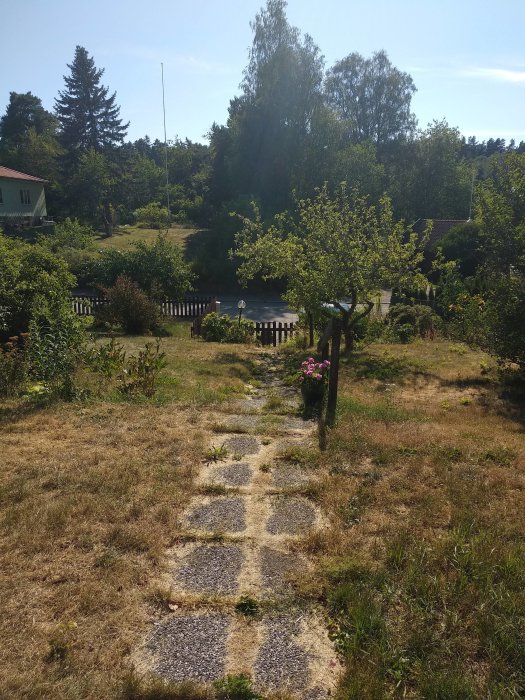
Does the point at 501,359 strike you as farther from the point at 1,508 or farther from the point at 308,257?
the point at 1,508

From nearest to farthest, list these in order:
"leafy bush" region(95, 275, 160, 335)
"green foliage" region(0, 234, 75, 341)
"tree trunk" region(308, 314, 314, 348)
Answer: "green foliage" region(0, 234, 75, 341) < "tree trunk" region(308, 314, 314, 348) < "leafy bush" region(95, 275, 160, 335)

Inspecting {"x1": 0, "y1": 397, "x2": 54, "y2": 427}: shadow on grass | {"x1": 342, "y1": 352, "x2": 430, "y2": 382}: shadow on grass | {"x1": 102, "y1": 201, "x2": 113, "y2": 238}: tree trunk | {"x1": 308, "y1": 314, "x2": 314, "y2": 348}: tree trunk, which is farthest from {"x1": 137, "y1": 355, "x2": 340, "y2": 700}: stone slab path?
{"x1": 102, "y1": 201, "x2": 113, "y2": 238}: tree trunk

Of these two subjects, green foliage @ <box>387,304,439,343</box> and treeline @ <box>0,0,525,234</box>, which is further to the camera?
treeline @ <box>0,0,525,234</box>

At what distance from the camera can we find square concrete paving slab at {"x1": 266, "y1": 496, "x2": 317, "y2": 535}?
4445 millimetres

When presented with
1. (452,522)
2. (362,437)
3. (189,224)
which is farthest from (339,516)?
(189,224)

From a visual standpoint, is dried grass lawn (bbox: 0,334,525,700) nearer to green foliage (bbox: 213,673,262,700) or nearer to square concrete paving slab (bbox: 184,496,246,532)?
square concrete paving slab (bbox: 184,496,246,532)

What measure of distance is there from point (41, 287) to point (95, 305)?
8.57 m

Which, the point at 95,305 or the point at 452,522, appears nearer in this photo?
the point at 452,522

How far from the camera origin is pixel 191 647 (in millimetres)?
3100

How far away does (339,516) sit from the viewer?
4.61 m

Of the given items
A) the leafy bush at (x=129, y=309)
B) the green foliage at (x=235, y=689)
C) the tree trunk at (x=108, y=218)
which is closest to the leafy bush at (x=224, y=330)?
the leafy bush at (x=129, y=309)

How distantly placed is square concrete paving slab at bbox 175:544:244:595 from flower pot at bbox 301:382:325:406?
13.3ft

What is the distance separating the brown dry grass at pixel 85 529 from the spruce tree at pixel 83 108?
48411 mm

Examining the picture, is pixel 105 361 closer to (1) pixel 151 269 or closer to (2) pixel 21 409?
(2) pixel 21 409
